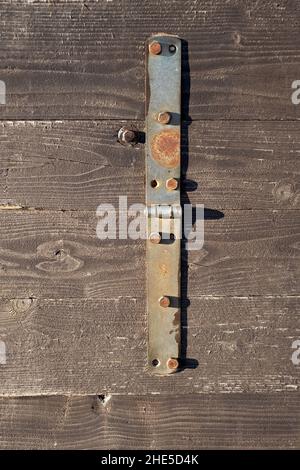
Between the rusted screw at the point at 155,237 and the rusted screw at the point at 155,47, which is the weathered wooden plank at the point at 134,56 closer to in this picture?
the rusted screw at the point at 155,47

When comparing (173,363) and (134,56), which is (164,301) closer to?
(173,363)

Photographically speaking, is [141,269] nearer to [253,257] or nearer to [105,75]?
[253,257]

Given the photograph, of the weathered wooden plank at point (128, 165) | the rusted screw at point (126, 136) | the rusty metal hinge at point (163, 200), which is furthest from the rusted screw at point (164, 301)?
the rusted screw at point (126, 136)

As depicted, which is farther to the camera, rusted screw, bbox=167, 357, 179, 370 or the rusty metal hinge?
rusted screw, bbox=167, 357, 179, 370

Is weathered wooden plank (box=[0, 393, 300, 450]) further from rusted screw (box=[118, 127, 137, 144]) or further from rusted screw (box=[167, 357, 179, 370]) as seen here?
rusted screw (box=[118, 127, 137, 144])

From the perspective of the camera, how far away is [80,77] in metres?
1.07

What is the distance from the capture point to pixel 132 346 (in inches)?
46.5

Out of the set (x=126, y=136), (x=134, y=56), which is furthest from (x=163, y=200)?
(x=134, y=56)

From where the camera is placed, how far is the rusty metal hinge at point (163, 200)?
106 cm

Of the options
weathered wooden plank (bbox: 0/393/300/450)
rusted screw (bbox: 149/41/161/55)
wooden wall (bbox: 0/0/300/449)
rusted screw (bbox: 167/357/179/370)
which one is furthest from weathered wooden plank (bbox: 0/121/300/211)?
weathered wooden plank (bbox: 0/393/300/450)

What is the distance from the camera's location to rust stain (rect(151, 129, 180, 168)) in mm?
1086

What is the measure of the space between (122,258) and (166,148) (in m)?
0.29

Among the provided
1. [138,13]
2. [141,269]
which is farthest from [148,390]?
[138,13]

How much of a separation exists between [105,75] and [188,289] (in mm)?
552
